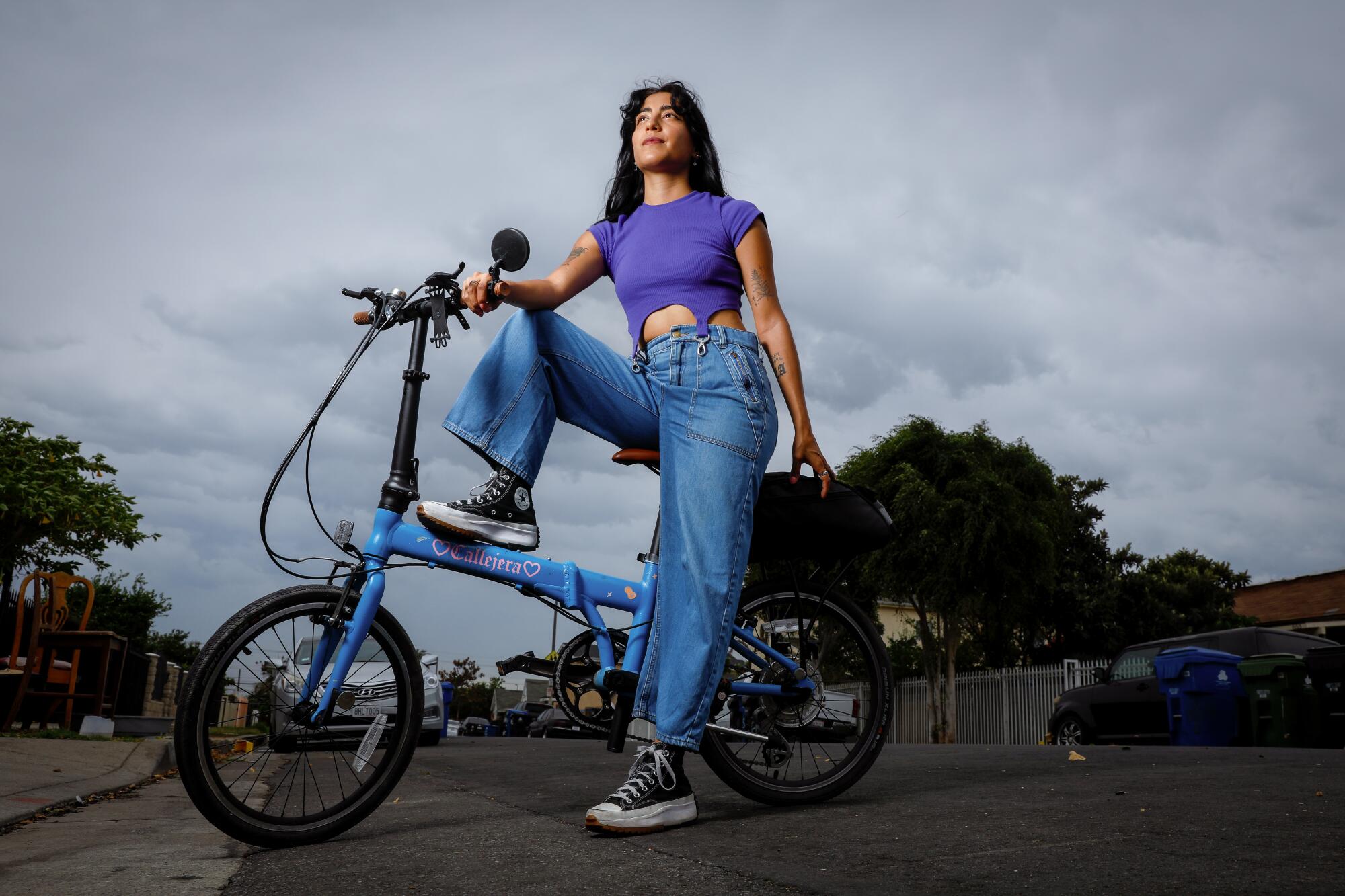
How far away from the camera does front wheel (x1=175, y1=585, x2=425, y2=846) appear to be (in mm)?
2852

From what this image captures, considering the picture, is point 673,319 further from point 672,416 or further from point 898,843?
point 898,843

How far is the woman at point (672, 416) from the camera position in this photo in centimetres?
317

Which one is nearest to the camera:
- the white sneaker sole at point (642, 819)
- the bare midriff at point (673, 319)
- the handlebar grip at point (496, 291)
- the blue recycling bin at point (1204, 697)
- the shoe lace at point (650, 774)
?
the white sneaker sole at point (642, 819)

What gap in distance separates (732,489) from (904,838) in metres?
1.11

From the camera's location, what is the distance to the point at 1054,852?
2.46 meters

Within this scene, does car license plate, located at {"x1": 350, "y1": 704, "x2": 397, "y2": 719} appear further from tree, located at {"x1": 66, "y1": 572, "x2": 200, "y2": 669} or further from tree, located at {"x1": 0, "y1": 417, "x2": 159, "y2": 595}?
tree, located at {"x1": 66, "y1": 572, "x2": 200, "y2": 669}

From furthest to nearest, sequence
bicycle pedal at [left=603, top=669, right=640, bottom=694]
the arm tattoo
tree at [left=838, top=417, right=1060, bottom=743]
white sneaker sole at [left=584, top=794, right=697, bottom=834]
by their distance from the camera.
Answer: tree at [left=838, top=417, right=1060, bottom=743] → the arm tattoo → bicycle pedal at [left=603, top=669, right=640, bottom=694] → white sneaker sole at [left=584, top=794, right=697, bottom=834]

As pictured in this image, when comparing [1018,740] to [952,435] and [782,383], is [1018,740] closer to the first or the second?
[952,435]

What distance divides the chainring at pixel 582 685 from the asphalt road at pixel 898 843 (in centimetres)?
31

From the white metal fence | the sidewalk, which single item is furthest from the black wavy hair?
the white metal fence

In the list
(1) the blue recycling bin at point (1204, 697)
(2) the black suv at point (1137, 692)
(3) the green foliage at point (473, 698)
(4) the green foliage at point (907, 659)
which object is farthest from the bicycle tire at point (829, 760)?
(3) the green foliage at point (473, 698)

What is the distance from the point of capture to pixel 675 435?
10.8 ft

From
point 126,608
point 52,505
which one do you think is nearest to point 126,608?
point 126,608

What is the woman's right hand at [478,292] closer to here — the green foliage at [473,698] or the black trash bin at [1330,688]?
the black trash bin at [1330,688]
